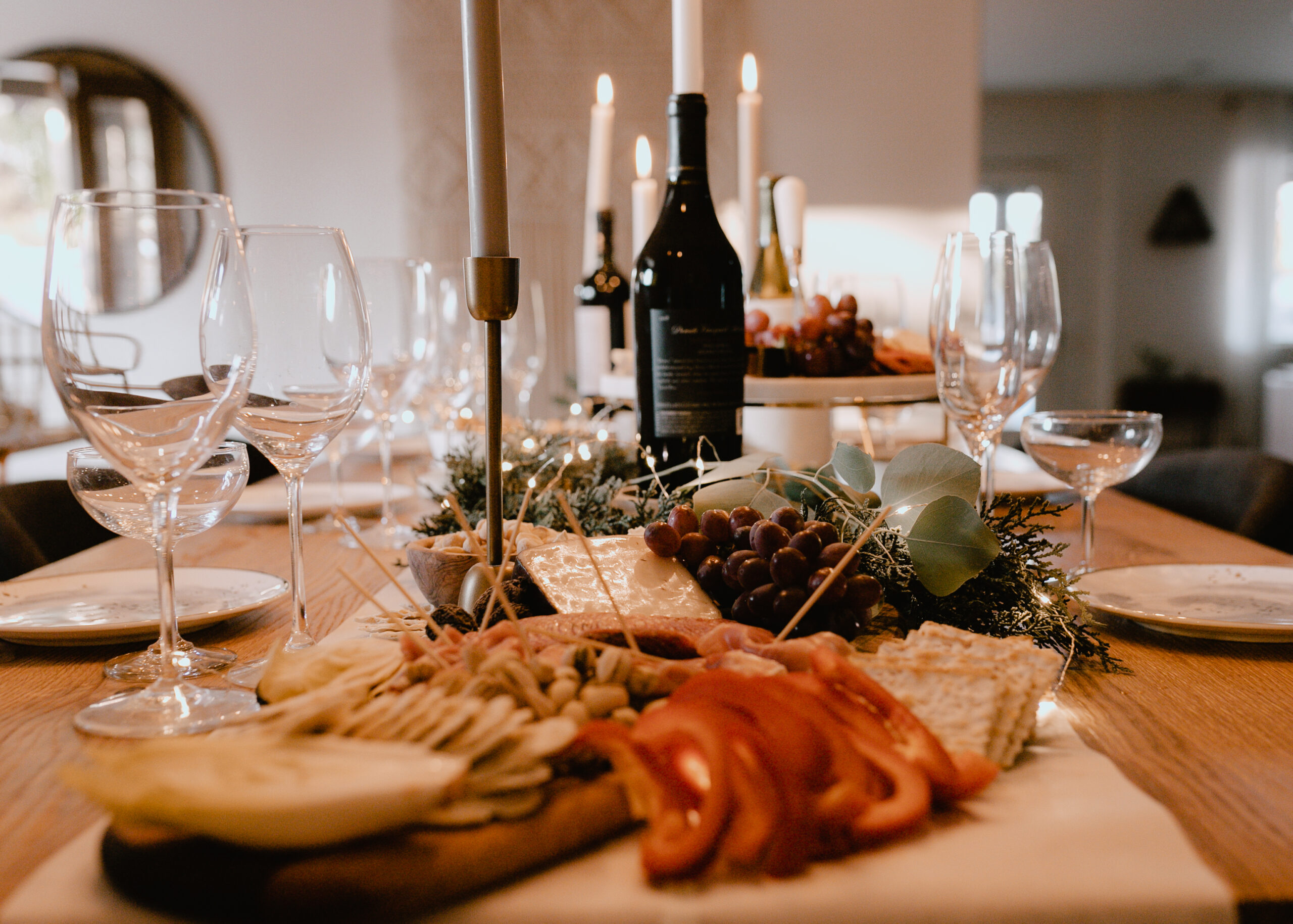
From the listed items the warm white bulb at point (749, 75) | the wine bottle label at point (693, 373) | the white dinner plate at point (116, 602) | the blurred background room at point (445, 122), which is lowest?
the white dinner plate at point (116, 602)

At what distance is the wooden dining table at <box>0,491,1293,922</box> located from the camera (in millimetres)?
422

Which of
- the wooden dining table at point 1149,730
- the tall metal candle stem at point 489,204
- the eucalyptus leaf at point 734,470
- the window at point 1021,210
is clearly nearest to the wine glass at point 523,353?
the wooden dining table at point 1149,730

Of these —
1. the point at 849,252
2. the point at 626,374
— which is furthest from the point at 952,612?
the point at 849,252

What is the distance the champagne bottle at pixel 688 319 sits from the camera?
962 millimetres

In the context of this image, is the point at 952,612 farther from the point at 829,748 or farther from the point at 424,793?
the point at 424,793

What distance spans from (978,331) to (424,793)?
635mm

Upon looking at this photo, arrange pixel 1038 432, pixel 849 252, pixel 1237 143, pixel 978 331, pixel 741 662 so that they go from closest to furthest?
pixel 741 662 → pixel 978 331 → pixel 1038 432 → pixel 849 252 → pixel 1237 143

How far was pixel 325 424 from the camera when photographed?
72cm

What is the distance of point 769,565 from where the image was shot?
0.65m

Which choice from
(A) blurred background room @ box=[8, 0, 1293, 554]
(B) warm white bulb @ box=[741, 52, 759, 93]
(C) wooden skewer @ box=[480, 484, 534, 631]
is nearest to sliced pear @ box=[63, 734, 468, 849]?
(C) wooden skewer @ box=[480, 484, 534, 631]

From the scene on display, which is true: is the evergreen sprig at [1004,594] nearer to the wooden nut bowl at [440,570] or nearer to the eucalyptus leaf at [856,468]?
the eucalyptus leaf at [856,468]

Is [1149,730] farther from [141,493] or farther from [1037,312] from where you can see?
[141,493]

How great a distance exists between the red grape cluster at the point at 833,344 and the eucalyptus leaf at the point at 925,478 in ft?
1.95

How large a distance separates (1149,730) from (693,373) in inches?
20.5
